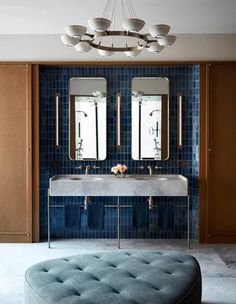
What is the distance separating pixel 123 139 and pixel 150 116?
1.47ft

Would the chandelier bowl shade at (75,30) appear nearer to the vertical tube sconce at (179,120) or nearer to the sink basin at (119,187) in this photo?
the sink basin at (119,187)

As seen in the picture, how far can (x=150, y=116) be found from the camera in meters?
5.23

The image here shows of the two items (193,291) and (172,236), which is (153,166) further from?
(193,291)

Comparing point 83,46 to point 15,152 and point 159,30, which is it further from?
point 15,152

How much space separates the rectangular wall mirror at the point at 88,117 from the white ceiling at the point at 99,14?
0.75 m

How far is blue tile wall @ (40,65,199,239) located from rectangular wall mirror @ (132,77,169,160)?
0.07m

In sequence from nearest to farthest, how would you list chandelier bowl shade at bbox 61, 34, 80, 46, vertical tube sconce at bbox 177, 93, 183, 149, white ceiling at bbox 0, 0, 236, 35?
chandelier bowl shade at bbox 61, 34, 80, 46 → white ceiling at bbox 0, 0, 236, 35 → vertical tube sconce at bbox 177, 93, 183, 149

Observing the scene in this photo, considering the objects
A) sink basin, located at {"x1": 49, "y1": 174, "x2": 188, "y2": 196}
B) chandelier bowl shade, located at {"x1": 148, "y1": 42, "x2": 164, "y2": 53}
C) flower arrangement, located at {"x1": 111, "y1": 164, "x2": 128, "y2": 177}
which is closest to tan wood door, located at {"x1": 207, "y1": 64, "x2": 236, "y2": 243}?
sink basin, located at {"x1": 49, "y1": 174, "x2": 188, "y2": 196}

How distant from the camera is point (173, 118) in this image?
17.2ft

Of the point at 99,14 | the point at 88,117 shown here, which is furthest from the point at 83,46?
the point at 88,117

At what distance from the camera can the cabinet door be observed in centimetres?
507

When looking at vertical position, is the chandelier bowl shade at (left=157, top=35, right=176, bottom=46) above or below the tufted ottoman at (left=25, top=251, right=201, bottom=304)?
above

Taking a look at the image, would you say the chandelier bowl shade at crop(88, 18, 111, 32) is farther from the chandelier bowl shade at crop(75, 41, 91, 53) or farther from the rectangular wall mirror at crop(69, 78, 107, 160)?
the rectangular wall mirror at crop(69, 78, 107, 160)

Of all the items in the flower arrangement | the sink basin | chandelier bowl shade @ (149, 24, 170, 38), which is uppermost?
chandelier bowl shade @ (149, 24, 170, 38)
